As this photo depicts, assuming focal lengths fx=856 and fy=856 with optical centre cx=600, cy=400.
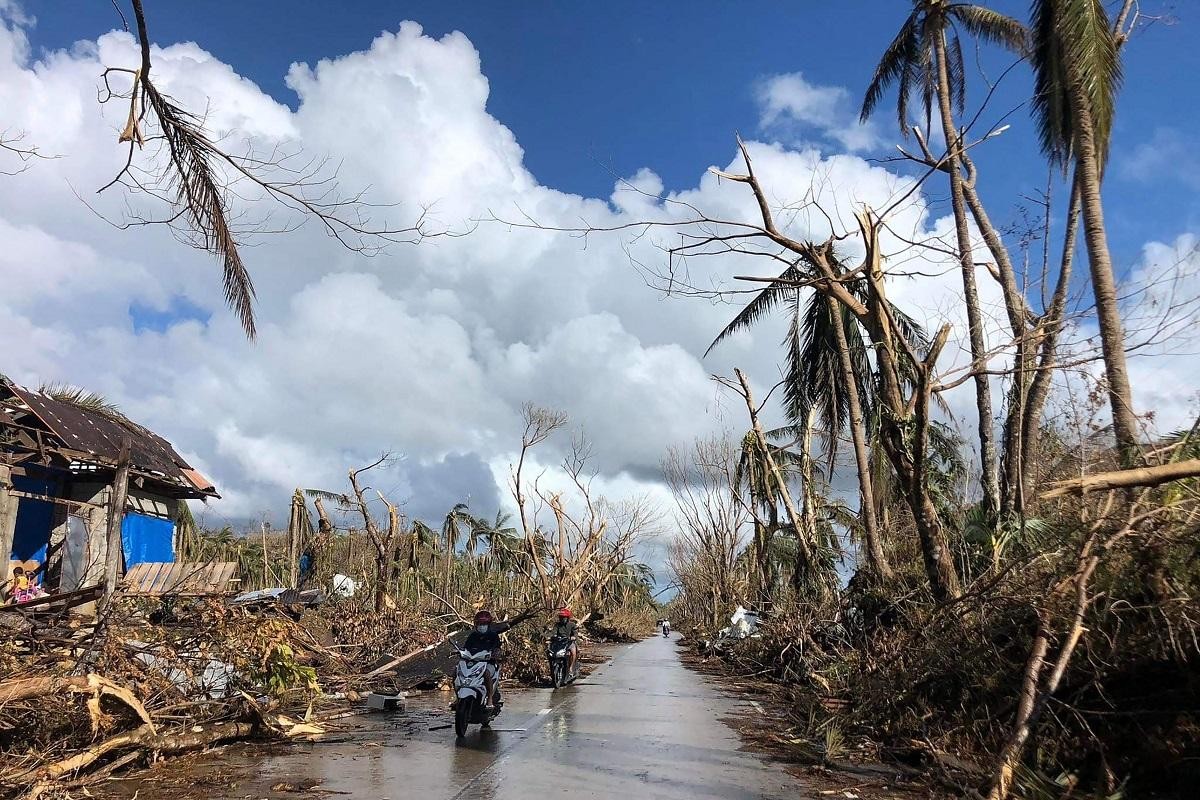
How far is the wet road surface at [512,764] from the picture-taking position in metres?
7.22

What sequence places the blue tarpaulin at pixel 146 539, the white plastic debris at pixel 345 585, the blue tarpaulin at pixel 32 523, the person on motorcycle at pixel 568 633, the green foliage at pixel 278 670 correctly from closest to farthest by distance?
the green foliage at pixel 278 670
the person on motorcycle at pixel 568 633
the blue tarpaulin at pixel 32 523
the blue tarpaulin at pixel 146 539
the white plastic debris at pixel 345 585

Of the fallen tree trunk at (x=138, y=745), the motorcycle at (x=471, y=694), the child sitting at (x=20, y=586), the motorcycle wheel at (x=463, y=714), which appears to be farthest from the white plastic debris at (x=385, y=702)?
the child sitting at (x=20, y=586)

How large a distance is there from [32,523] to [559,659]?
11823 mm

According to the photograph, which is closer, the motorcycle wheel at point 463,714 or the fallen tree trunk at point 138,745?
the fallen tree trunk at point 138,745

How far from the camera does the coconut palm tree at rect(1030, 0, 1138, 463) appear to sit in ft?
37.1

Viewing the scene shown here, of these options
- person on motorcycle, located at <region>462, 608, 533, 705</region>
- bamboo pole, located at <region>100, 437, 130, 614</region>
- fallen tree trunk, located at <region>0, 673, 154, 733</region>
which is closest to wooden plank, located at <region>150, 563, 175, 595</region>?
person on motorcycle, located at <region>462, 608, 533, 705</region>

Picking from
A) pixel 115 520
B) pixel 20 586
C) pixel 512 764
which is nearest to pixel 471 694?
pixel 512 764

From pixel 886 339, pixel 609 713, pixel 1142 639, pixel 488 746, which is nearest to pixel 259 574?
pixel 609 713

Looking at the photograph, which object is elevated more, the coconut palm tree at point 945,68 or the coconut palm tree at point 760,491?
the coconut palm tree at point 945,68

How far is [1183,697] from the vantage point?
20.3 feet

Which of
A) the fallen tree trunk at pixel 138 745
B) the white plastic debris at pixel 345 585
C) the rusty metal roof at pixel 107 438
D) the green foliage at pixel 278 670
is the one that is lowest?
the fallen tree trunk at pixel 138 745

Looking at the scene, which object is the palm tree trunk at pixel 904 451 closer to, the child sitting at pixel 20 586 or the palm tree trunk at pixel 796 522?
the palm tree trunk at pixel 796 522

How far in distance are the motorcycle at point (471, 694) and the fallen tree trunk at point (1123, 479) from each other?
7556mm

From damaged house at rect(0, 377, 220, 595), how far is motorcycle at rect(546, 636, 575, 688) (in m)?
8.29
